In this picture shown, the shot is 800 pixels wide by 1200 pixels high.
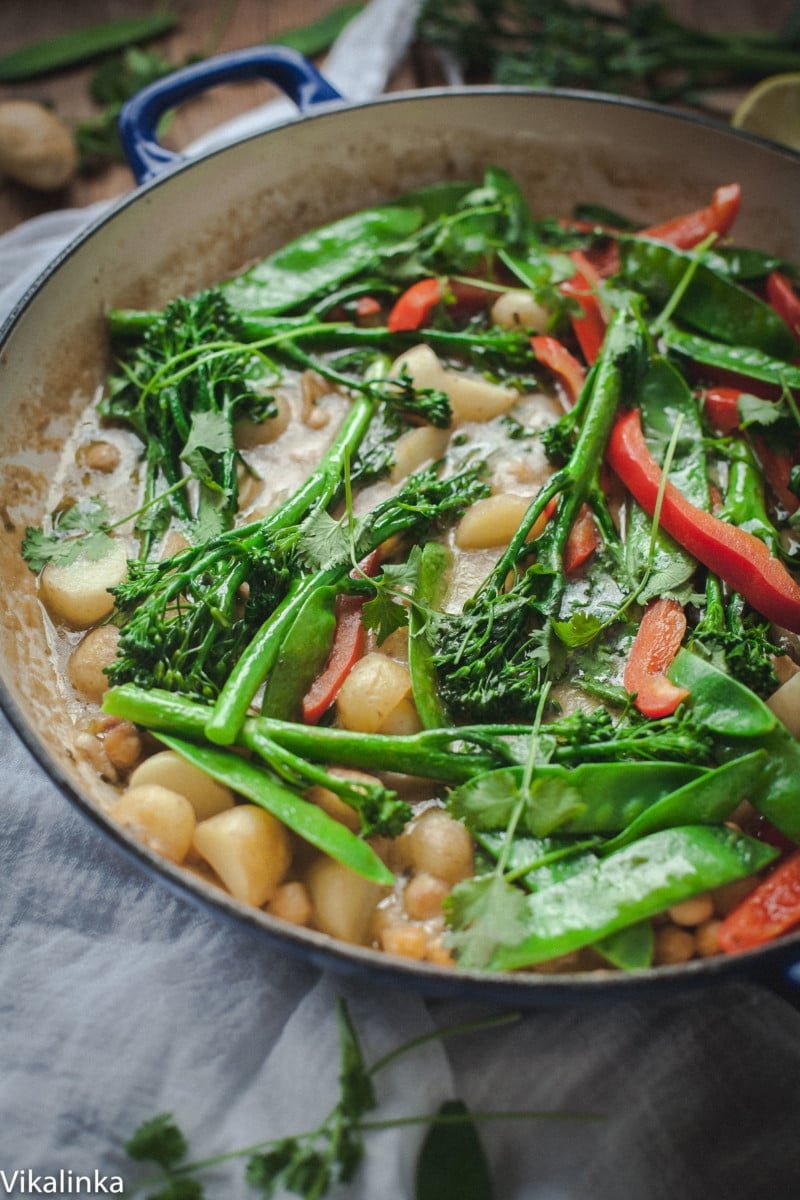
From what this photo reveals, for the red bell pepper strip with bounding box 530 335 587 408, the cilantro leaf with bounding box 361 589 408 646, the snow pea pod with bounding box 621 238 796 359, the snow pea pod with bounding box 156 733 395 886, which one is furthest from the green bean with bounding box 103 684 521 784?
the snow pea pod with bounding box 621 238 796 359

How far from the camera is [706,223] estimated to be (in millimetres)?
2912

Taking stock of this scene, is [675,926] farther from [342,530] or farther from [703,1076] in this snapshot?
[342,530]

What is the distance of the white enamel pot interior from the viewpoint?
2467 millimetres

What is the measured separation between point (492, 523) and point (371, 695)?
0.52m

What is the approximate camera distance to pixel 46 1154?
1809mm

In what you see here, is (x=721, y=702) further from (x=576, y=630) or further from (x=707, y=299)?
(x=707, y=299)

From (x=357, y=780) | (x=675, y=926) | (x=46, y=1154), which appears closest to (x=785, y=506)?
(x=675, y=926)

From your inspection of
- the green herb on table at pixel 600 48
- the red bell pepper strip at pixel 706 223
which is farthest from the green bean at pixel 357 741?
the green herb on table at pixel 600 48

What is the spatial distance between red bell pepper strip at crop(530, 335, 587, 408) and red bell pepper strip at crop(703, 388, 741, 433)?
310 millimetres

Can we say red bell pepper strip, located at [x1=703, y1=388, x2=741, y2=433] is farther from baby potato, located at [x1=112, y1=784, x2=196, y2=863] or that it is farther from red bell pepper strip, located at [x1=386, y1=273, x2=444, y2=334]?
baby potato, located at [x1=112, y1=784, x2=196, y2=863]

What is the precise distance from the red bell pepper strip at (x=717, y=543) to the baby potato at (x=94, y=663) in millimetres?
1175

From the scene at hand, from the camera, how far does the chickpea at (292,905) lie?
6.09 ft

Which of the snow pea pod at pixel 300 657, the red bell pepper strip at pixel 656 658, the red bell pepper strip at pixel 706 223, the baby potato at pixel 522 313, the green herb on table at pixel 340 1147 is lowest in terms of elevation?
the green herb on table at pixel 340 1147

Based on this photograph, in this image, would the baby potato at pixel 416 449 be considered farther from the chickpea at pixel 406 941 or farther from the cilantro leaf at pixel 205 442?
the chickpea at pixel 406 941
